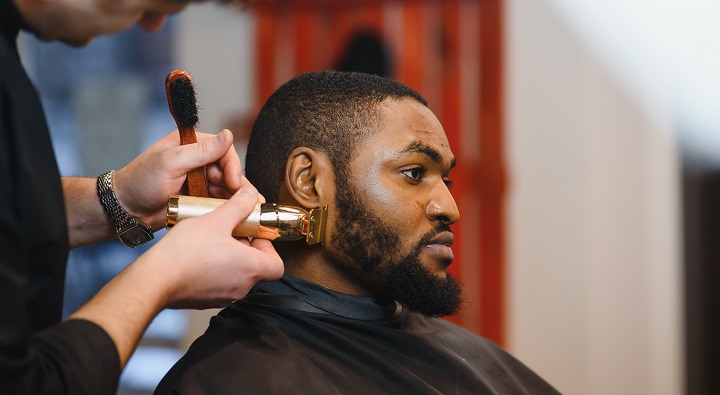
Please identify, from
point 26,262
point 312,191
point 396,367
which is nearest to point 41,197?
point 26,262

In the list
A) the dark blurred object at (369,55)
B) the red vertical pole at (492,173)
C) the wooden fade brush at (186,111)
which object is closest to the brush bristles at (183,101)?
the wooden fade brush at (186,111)

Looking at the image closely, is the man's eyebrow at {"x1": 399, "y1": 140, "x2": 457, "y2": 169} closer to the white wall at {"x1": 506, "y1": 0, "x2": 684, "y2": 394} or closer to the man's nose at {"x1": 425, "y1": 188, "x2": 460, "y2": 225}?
the man's nose at {"x1": 425, "y1": 188, "x2": 460, "y2": 225}

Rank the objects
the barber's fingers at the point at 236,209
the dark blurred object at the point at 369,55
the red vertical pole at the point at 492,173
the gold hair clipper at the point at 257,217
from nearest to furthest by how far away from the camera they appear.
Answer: the barber's fingers at the point at 236,209 → the gold hair clipper at the point at 257,217 → the red vertical pole at the point at 492,173 → the dark blurred object at the point at 369,55

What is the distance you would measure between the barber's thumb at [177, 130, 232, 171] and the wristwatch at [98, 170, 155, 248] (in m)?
0.20

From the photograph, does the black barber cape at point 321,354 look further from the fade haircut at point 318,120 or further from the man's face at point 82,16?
the man's face at point 82,16

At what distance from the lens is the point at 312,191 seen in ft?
5.28

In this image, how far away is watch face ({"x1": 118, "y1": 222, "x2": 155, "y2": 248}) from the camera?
1573mm

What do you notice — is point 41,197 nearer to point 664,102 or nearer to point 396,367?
point 396,367

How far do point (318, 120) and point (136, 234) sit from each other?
0.46m

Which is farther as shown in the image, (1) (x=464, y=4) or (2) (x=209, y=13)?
(2) (x=209, y=13)

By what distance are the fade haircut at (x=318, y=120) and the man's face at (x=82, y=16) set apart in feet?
1.58

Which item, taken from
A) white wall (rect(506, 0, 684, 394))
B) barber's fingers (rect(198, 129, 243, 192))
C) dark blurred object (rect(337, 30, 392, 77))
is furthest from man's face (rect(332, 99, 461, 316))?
dark blurred object (rect(337, 30, 392, 77))

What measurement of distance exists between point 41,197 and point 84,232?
58 cm

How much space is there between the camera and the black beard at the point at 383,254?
1569mm
